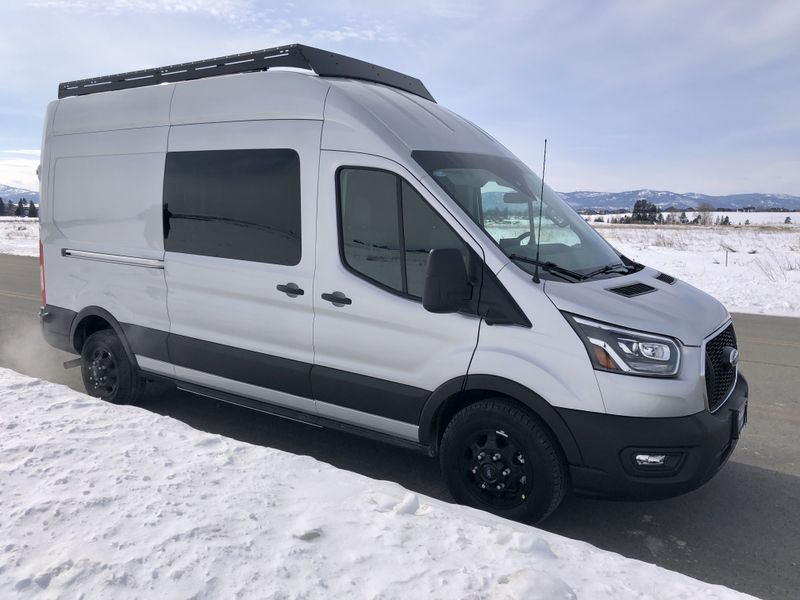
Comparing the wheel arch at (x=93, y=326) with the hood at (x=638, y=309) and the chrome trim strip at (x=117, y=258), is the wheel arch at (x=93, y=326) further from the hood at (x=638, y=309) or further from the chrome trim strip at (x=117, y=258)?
the hood at (x=638, y=309)

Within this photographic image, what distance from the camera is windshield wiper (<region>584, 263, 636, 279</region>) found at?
157 inches

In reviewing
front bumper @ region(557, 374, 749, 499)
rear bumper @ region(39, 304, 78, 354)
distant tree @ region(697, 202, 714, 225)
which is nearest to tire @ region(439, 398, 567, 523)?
front bumper @ region(557, 374, 749, 499)

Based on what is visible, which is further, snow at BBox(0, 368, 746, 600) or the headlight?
the headlight

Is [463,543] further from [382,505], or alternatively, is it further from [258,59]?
[258,59]

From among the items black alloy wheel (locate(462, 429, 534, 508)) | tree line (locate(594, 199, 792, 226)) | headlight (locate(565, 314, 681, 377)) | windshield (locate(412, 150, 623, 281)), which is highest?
tree line (locate(594, 199, 792, 226))

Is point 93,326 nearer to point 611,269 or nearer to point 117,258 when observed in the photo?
point 117,258

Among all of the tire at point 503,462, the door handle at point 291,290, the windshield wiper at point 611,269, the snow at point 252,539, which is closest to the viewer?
the snow at point 252,539

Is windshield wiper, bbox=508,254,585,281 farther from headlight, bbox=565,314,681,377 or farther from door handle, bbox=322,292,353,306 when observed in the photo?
door handle, bbox=322,292,353,306

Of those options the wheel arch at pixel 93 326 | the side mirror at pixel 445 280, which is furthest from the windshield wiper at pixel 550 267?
the wheel arch at pixel 93 326

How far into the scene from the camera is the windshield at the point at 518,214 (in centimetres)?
387

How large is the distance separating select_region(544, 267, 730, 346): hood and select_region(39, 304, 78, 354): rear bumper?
448cm

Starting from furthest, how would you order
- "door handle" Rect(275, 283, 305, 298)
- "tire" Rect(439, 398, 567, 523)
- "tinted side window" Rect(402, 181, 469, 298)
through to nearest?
"door handle" Rect(275, 283, 305, 298) < "tinted side window" Rect(402, 181, 469, 298) < "tire" Rect(439, 398, 567, 523)

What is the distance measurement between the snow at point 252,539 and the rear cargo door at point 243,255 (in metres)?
1.11

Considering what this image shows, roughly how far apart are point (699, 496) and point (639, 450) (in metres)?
1.21
